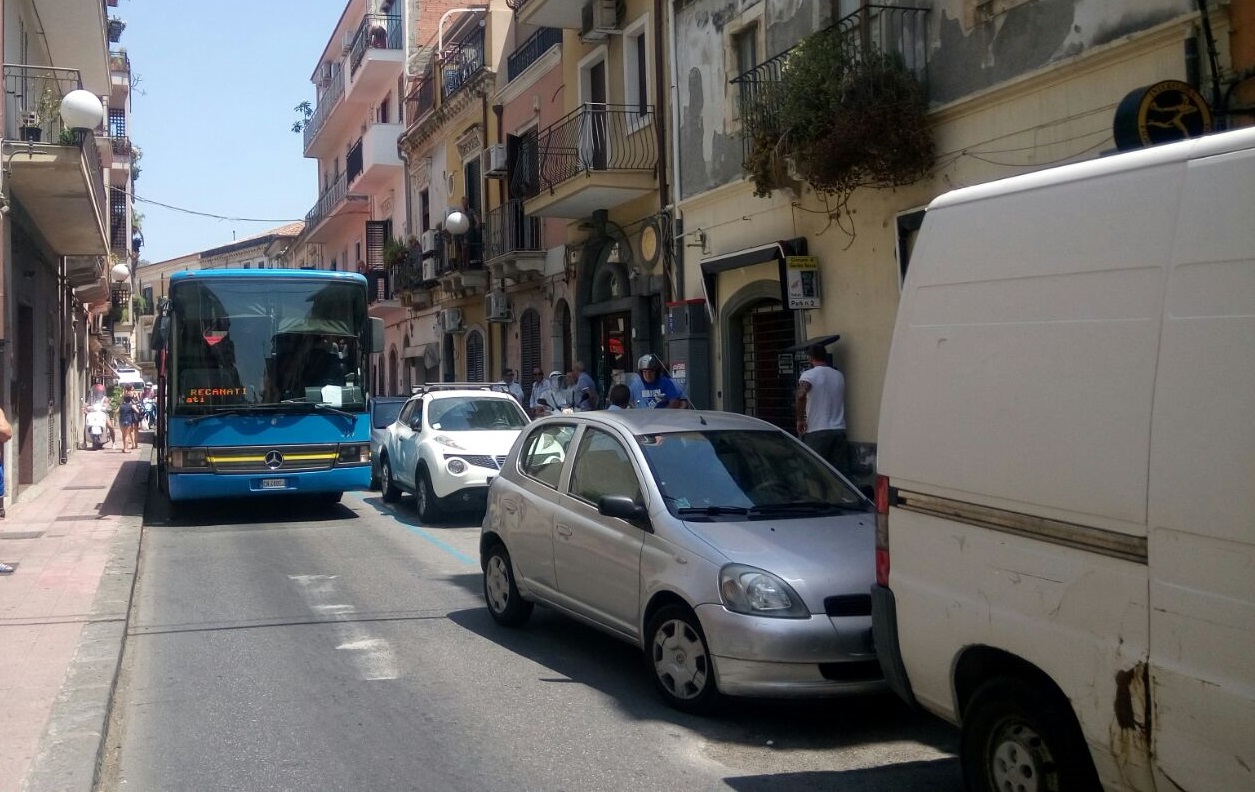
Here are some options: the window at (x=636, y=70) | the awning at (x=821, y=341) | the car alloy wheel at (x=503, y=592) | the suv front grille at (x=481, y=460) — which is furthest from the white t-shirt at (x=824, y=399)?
the window at (x=636, y=70)

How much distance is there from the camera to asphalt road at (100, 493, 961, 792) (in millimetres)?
5391

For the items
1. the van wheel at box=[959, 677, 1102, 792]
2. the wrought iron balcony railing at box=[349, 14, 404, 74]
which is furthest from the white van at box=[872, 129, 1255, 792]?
the wrought iron balcony railing at box=[349, 14, 404, 74]

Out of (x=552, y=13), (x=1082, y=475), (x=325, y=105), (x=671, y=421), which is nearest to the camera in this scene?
(x=1082, y=475)

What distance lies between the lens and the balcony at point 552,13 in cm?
2022

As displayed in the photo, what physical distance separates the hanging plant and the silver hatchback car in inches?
199

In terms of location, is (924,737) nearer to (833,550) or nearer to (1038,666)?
(833,550)

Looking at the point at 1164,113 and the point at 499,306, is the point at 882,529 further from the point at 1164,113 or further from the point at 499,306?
the point at 499,306

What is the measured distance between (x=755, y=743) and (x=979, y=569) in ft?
6.33

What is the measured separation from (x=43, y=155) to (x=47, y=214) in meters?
3.81

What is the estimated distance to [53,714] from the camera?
6.13m

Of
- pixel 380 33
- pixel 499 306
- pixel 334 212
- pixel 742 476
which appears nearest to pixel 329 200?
pixel 334 212

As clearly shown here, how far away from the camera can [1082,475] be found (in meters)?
3.87

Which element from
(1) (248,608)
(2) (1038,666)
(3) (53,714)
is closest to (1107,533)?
(2) (1038,666)

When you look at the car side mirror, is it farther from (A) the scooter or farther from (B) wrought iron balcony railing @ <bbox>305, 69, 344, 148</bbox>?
(B) wrought iron balcony railing @ <bbox>305, 69, 344, 148</bbox>
